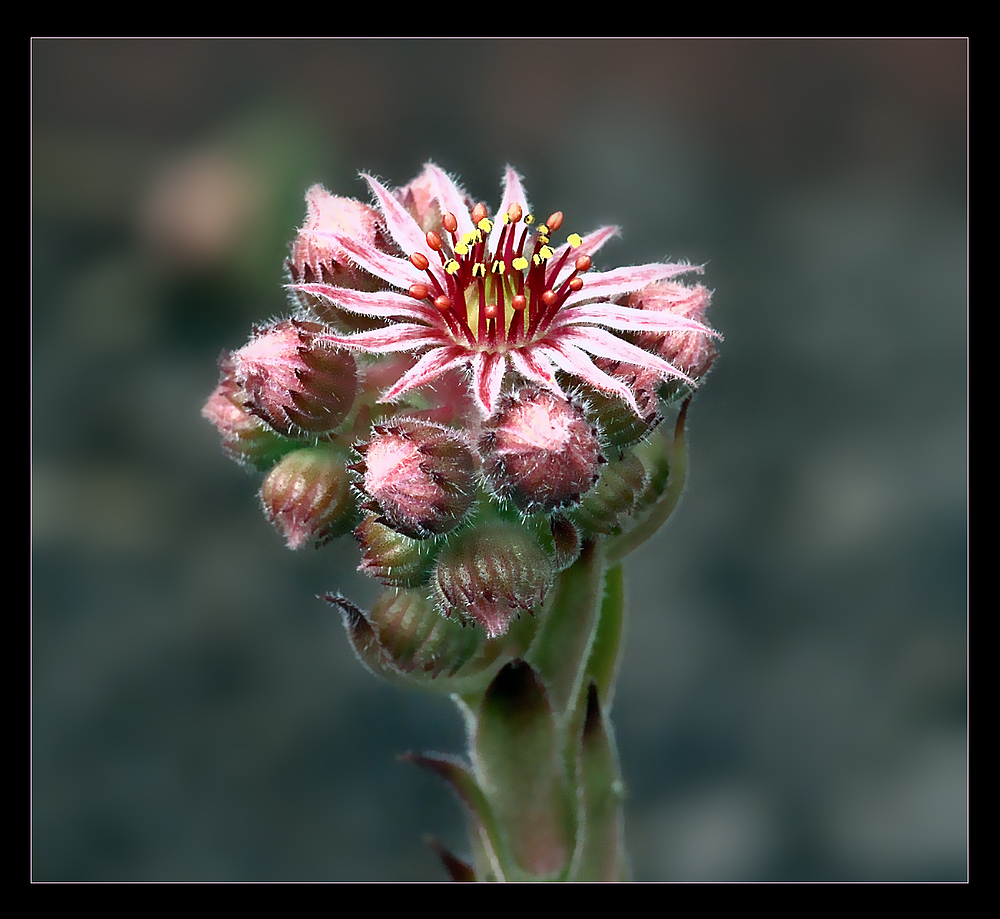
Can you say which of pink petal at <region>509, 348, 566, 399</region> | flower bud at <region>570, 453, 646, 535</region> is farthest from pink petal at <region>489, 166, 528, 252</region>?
flower bud at <region>570, 453, 646, 535</region>

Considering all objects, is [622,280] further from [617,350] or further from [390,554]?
[390,554]

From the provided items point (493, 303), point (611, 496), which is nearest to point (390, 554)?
point (611, 496)

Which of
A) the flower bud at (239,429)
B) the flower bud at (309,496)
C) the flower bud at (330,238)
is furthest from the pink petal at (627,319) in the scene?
the flower bud at (239,429)

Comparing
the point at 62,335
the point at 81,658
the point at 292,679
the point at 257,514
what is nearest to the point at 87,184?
the point at 62,335

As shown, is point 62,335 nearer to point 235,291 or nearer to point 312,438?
point 235,291

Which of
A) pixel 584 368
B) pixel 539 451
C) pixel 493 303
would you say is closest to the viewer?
pixel 539 451

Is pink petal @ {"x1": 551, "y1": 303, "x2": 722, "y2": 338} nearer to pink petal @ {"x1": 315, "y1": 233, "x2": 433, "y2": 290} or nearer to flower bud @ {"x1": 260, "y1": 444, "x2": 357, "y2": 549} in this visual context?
pink petal @ {"x1": 315, "y1": 233, "x2": 433, "y2": 290}

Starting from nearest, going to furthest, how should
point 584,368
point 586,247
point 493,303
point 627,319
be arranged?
point 584,368 → point 627,319 → point 493,303 → point 586,247
